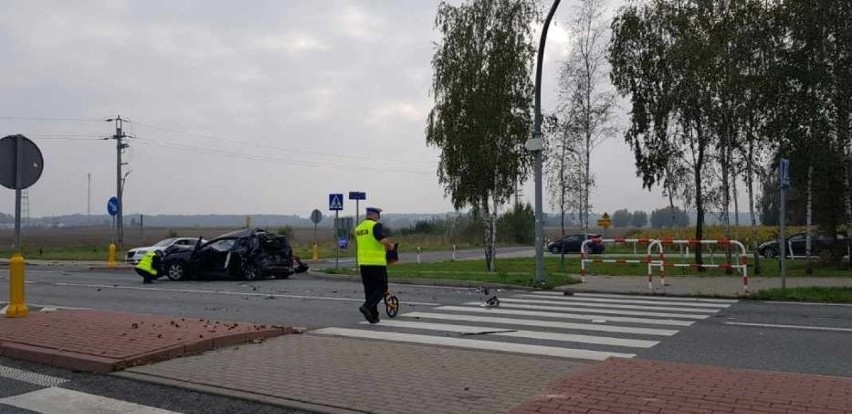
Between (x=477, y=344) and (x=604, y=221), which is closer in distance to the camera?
(x=477, y=344)

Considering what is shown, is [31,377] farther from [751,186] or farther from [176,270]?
[751,186]

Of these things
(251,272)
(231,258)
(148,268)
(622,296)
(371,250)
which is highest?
(371,250)

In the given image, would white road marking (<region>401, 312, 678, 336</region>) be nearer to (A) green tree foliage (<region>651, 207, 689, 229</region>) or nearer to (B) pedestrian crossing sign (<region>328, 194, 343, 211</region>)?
(B) pedestrian crossing sign (<region>328, 194, 343, 211</region>)

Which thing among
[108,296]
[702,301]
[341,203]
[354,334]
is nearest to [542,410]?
[354,334]

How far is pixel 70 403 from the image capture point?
602 centimetres

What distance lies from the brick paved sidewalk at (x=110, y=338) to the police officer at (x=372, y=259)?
4.88 feet

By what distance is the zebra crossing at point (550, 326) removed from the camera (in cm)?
876

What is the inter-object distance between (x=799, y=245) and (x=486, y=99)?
1579 centimetres

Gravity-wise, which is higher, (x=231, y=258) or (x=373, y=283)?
(x=231, y=258)

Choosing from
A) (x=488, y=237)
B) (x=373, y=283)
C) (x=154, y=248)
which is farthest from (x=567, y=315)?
(x=154, y=248)

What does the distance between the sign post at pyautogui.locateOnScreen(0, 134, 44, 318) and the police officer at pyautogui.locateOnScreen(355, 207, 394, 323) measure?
4892mm

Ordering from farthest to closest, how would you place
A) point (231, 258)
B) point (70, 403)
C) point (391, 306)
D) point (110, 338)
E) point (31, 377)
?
point (231, 258), point (391, 306), point (110, 338), point (31, 377), point (70, 403)

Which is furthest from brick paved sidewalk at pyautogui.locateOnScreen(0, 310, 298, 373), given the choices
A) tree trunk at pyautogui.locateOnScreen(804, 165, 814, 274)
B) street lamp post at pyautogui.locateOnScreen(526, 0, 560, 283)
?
tree trunk at pyautogui.locateOnScreen(804, 165, 814, 274)

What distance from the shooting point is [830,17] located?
64.3 ft
